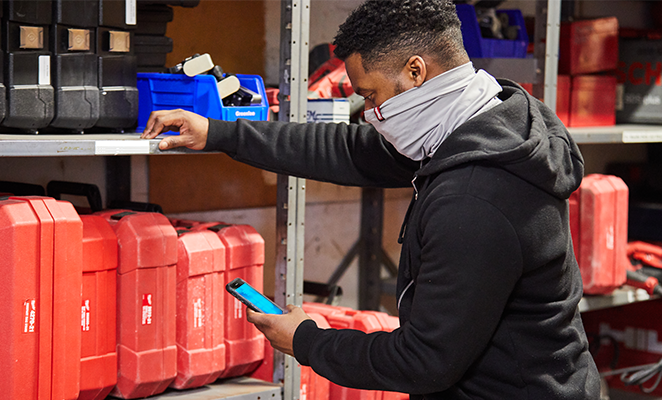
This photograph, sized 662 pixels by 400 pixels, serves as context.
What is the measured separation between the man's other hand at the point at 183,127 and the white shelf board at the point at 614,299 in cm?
178

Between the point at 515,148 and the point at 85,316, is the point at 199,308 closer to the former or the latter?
the point at 85,316

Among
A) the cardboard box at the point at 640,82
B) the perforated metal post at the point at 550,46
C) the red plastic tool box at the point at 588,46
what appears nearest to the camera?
the perforated metal post at the point at 550,46

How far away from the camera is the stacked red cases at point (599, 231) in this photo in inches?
114

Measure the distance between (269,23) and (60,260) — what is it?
1587 mm

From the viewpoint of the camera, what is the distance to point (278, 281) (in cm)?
222

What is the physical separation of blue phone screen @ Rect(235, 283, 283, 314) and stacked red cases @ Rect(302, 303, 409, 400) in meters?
0.74

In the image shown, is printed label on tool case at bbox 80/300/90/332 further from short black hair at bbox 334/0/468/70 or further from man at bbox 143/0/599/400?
short black hair at bbox 334/0/468/70

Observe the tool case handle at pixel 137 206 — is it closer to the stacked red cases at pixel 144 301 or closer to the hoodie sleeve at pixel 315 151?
the stacked red cases at pixel 144 301

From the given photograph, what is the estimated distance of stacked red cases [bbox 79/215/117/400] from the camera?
1.84 m

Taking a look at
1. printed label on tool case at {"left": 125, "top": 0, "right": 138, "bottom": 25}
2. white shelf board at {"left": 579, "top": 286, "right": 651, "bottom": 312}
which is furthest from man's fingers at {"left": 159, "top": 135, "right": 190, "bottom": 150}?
white shelf board at {"left": 579, "top": 286, "right": 651, "bottom": 312}

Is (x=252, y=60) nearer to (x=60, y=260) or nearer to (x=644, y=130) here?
(x=60, y=260)

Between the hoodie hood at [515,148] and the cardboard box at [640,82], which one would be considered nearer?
the hoodie hood at [515,148]

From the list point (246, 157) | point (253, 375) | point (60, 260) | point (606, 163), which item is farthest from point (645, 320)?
point (60, 260)

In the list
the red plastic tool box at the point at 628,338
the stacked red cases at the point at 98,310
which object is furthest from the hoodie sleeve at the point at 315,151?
the red plastic tool box at the point at 628,338
